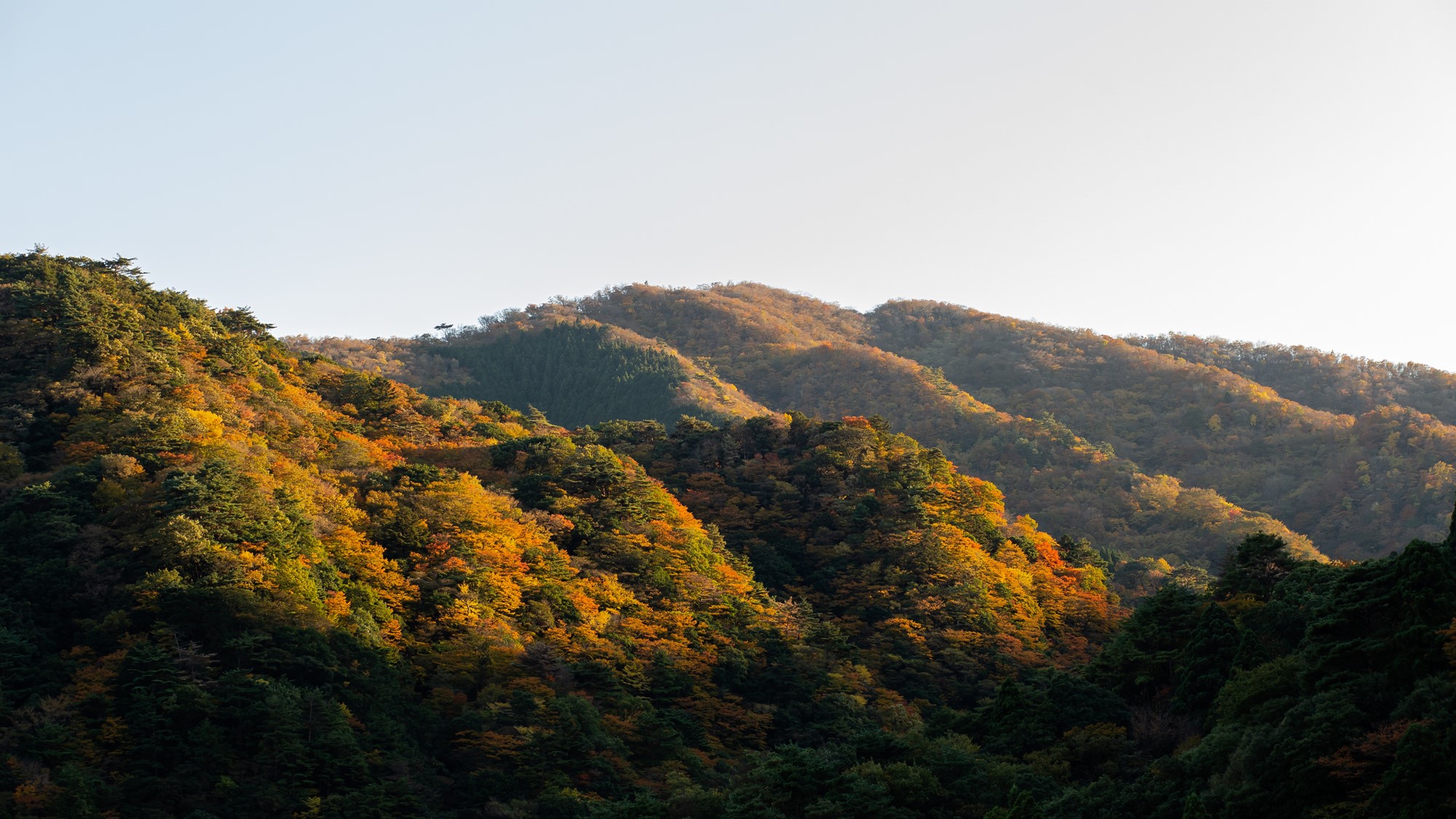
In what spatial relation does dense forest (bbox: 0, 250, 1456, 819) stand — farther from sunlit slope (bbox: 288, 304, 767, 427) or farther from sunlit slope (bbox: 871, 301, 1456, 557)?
sunlit slope (bbox: 288, 304, 767, 427)

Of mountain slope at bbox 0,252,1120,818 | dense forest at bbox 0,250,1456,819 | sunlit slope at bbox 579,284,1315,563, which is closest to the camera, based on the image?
dense forest at bbox 0,250,1456,819

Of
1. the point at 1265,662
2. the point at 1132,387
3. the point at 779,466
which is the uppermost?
the point at 1132,387

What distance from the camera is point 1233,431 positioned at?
417 feet

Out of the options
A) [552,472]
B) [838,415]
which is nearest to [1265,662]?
[552,472]

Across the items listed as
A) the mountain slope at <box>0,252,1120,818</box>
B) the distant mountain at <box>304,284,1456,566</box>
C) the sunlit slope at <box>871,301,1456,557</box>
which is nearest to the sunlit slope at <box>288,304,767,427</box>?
the distant mountain at <box>304,284,1456,566</box>

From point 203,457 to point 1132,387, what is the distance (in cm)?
11983

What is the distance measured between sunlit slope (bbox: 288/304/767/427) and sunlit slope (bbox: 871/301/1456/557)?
4006 centimetres

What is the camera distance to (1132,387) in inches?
5768

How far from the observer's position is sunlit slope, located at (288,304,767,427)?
127375 millimetres

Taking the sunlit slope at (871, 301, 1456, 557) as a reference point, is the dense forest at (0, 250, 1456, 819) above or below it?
below

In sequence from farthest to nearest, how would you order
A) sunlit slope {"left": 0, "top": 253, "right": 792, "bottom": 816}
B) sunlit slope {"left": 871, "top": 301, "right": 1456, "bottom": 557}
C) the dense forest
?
sunlit slope {"left": 871, "top": 301, "right": 1456, "bottom": 557}, sunlit slope {"left": 0, "top": 253, "right": 792, "bottom": 816}, the dense forest

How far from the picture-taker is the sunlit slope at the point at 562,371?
5015 inches

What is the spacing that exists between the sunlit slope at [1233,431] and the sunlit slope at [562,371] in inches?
1577

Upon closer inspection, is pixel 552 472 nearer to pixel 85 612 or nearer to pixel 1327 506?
pixel 85 612
